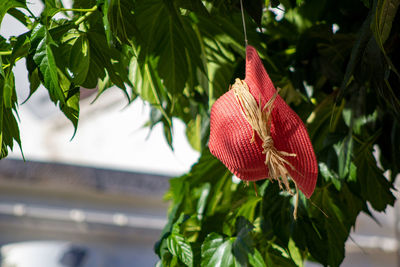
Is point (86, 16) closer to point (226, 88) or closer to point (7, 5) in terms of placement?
point (7, 5)

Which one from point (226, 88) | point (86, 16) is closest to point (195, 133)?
point (226, 88)

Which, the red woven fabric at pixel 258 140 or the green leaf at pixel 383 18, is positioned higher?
the green leaf at pixel 383 18

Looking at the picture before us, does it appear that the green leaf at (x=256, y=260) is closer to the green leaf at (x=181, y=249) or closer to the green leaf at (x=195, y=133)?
the green leaf at (x=181, y=249)

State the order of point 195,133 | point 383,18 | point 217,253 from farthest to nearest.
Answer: point 195,133 < point 217,253 < point 383,18

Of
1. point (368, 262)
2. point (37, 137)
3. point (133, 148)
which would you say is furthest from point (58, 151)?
point (368, 262)

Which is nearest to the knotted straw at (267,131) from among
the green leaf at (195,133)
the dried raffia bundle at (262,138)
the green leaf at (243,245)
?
the dried raffia bundle at (262,138)

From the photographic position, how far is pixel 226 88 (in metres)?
0.48

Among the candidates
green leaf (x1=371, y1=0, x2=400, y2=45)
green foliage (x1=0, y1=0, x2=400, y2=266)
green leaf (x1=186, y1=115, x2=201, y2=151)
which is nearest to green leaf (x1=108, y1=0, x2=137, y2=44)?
green foliage (x1=0, y1=0, x2=400, y2=266)

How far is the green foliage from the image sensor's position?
358mm

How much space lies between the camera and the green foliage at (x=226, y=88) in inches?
14.1

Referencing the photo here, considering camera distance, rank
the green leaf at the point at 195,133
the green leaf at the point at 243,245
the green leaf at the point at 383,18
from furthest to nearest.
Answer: the green leaf at the point at 195,133 → the green leaf at the point at 243,245 → the green leaf at the point at 383,18

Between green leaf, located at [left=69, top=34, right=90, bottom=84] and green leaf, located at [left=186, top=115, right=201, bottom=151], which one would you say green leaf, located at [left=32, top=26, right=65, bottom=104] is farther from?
green leaf, located at [left=186, top=115, right=201, bottom=151]

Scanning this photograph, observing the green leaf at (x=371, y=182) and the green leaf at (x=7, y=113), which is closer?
the green leaf at (x=7, y=113)

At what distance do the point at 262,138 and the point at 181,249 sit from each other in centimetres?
16
